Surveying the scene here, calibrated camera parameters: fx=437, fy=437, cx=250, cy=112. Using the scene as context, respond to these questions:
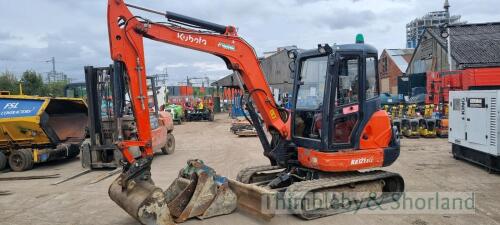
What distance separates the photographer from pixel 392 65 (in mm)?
41062

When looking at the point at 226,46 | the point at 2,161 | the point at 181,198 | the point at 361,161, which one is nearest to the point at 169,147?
the point at 2,161

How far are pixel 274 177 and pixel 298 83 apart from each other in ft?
5.55

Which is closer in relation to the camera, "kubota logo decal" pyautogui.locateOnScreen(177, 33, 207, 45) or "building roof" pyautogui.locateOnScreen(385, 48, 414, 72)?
"kubota logo decal" pyautogui.locateOnScreen(177, 33, 207, 45)

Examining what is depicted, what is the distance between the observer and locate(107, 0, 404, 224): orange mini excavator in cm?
587

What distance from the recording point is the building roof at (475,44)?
2512 cm

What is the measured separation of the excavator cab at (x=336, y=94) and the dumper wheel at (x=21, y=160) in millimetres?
7688

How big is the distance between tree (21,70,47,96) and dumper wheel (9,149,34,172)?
2508 centimetres

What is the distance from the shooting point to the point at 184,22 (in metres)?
6.52

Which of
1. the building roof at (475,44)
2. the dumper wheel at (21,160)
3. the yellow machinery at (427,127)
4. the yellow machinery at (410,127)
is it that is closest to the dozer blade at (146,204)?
the dumper wheel at (21,160)

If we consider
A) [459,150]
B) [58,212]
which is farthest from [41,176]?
[459,150]

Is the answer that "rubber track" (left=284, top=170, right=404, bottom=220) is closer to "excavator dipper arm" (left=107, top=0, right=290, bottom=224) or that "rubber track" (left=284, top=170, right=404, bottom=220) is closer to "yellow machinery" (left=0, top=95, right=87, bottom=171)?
"excavator dipper arm" (left=107, top=0, right=290, bottom=224)

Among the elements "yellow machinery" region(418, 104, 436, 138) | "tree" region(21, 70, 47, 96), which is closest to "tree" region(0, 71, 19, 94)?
"tree" region(21, 70, 47, 96)

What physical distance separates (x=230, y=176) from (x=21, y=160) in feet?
18.8

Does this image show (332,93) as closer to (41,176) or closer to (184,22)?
(184,22)
